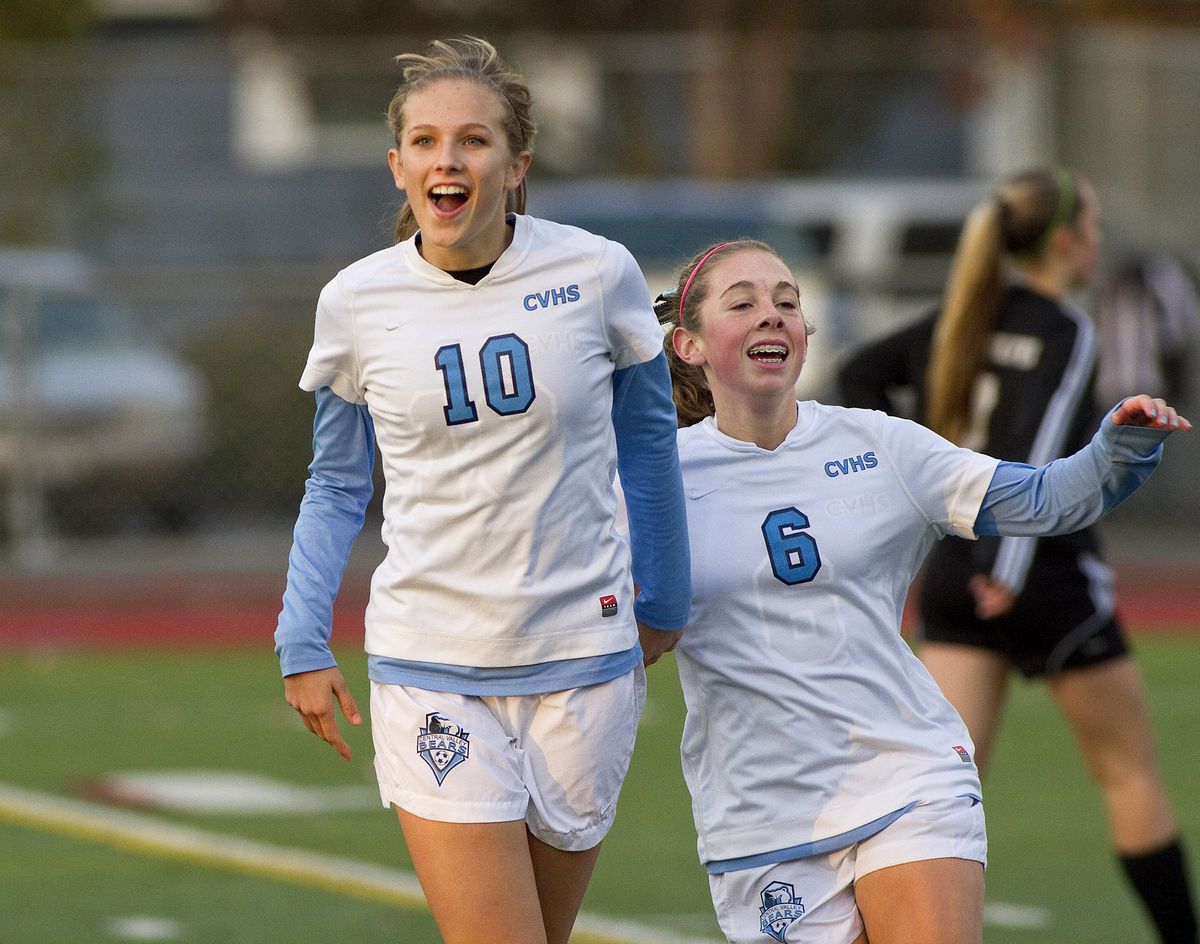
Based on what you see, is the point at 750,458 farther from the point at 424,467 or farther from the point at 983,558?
the point at 983,558

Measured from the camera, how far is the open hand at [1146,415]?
3727 mm

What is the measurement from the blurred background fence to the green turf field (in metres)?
4.11

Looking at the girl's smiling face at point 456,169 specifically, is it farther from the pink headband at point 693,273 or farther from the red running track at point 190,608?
the red running track at point 190,608

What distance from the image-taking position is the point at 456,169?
390 cm

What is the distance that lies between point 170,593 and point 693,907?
8682mm

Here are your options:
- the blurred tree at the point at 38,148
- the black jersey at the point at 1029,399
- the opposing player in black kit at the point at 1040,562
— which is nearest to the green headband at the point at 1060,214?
the opposing player in black kit at the point at 1040,562

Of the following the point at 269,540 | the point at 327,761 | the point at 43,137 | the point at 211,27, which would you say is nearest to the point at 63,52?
the point at 43,137

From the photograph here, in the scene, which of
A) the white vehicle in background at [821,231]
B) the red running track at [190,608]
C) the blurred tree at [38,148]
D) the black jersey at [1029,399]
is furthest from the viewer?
the blurred tree at [38,148]

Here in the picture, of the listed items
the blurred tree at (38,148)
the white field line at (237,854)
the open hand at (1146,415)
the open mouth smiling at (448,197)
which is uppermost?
the open mouth smiling at (448,197)

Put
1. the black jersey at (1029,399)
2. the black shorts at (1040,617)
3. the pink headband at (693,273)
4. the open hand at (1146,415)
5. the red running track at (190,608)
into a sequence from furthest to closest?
the red running track at (190,608) < the black shorts at (1040,617) < the black jersey at (1029,399) < the pink headband at (693,273) < the open hand at (1146,415)

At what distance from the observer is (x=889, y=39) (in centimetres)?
2183

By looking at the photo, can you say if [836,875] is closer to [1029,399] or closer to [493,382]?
[493,382]

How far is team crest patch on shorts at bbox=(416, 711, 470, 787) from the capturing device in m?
3.88

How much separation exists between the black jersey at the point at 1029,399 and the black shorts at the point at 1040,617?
5 cm
